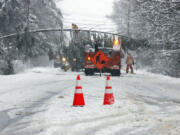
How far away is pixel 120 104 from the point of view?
7051 mm

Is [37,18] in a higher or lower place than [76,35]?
higher

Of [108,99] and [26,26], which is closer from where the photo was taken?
[108,99]

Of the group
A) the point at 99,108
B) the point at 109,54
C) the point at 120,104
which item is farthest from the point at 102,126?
the point at 109,54

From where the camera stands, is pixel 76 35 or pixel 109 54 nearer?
pixel 109 54

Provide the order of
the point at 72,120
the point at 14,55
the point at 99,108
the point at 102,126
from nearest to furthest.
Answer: the point at 102,126 → the point at 72,120 → the point at 99,108 → the point at 14,55

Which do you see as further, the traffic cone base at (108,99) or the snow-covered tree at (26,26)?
the snow-covered tree at (26,26)

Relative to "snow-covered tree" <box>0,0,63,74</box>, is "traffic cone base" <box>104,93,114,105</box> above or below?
below

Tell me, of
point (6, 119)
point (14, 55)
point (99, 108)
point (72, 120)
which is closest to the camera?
point (72, 120)

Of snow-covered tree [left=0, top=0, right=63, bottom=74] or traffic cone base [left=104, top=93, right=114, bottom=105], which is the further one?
snow-covered tree [left=0, top=0, right=63, bottom=74]

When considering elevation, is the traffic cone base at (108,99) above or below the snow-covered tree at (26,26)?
below

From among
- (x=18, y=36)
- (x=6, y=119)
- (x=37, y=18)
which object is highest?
(x=37, y=18)

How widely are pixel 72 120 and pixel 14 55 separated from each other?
3045 centimetres

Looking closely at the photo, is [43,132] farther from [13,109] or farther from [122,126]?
[13,109]

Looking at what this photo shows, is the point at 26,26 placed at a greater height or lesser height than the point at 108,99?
greater
